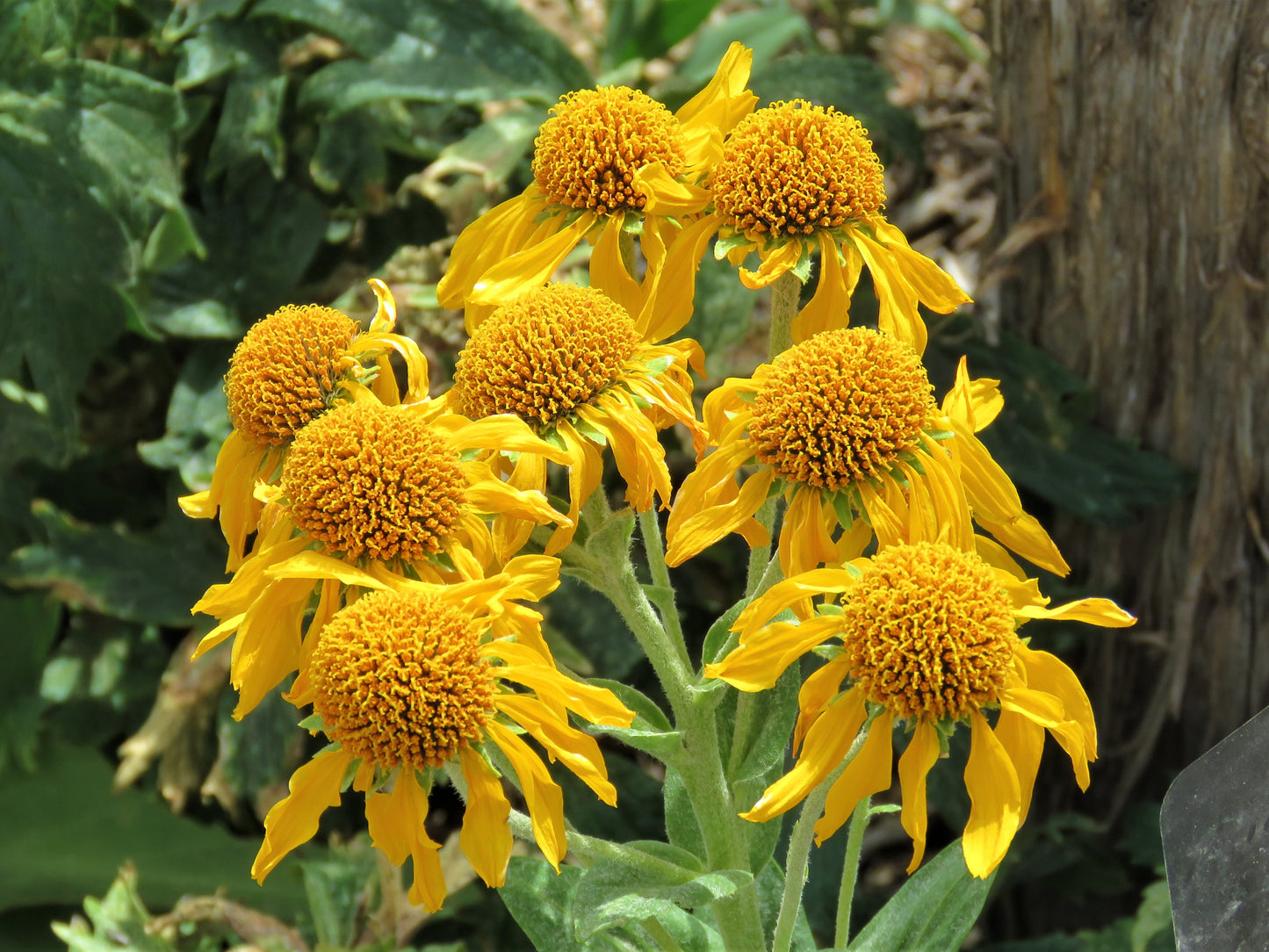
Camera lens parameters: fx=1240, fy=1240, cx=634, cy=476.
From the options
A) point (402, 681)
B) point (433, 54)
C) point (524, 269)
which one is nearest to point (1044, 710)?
point (402, 681)

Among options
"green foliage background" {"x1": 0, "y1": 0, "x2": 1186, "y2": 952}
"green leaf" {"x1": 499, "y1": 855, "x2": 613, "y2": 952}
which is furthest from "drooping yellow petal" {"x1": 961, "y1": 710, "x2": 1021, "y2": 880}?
"green foliage background" {"x1": 0, "y1": 0, "x2": 1186, "y2": 952}

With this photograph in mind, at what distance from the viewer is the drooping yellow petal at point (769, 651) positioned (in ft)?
3.14

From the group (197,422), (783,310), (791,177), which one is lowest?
(197,422)

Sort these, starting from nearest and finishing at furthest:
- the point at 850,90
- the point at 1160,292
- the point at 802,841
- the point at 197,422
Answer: the point at 802,841 → the point at 1160,292 → the point at 197,422 → the point at 850,90

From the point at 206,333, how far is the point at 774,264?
4.12 ft

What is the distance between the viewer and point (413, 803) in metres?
0.97

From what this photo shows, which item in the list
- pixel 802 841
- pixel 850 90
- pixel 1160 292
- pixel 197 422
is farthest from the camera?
pixel 850 90

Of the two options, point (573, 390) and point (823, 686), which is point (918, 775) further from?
point (573, 390)

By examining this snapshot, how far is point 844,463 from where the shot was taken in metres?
1.01

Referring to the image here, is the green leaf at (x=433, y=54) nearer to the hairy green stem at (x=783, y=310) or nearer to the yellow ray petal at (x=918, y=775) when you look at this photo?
the hairy green stem at (x=783, y=310)

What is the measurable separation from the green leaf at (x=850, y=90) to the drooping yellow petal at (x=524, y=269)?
104 centimetres

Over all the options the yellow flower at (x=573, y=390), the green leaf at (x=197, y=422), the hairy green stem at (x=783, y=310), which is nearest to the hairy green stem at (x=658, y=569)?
the yellow flower at (x=573, y=390)

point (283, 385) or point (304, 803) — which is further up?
point (283, 385)

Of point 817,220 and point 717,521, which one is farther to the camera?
point 817,220
